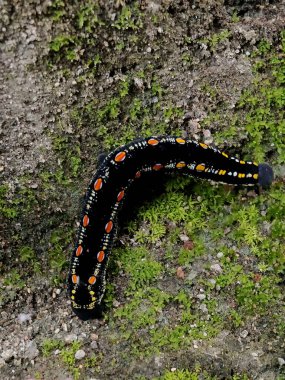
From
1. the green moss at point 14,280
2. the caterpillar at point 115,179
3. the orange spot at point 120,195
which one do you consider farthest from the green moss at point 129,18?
the green moss at point 14,280

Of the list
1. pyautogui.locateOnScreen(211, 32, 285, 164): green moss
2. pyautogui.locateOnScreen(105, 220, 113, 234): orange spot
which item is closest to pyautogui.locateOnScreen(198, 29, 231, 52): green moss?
pyautogui.locateOnScreen(211, 32, 285, 164): green moss

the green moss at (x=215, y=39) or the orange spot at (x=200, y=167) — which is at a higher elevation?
the green moss at (x=215, y=39)

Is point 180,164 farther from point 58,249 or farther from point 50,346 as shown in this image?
point 50,346

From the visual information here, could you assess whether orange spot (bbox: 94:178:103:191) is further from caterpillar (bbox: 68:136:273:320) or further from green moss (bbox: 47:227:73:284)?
green moss (bbox: 47:227:73:284)

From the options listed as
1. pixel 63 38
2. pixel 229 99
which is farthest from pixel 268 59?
pixel 63 38

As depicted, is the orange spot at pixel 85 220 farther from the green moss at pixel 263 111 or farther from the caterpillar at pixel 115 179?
the green moss at pixel 263 111
